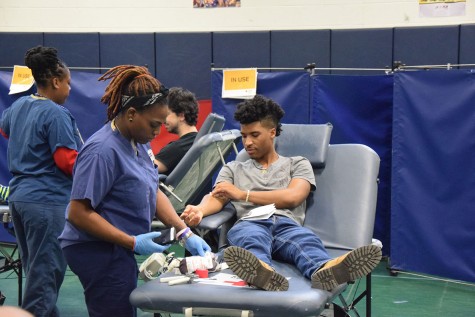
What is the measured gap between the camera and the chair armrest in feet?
10.2

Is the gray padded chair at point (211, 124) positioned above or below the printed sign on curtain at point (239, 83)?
below

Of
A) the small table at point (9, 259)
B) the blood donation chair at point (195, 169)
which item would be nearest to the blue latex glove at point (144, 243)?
the blood donation chair at point (195, 169)

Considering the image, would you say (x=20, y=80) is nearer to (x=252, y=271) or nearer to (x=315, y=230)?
(x=315, y=230)

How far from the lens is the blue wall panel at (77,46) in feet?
24.8

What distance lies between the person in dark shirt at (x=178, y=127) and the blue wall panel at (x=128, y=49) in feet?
11.4

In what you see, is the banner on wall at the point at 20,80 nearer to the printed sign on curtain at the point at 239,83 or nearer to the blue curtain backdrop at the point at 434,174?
the printed sign on curtain at the point at 239,83

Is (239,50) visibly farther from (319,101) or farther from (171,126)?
(171,126)

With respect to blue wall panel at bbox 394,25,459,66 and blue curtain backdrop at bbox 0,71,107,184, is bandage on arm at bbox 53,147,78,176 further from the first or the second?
blue wall panel at bbox 394,25,459,66

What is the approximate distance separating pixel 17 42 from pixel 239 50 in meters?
2.41

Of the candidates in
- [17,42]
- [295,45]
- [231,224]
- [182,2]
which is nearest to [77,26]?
[17,42]

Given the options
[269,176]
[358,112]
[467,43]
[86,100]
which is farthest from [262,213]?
[467,43]

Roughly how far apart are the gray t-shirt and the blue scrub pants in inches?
45.2

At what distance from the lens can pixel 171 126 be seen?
416 centimetres

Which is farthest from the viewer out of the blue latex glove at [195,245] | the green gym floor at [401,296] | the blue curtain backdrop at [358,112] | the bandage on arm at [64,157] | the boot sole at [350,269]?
the blue curtain backdrop at [358,112]
